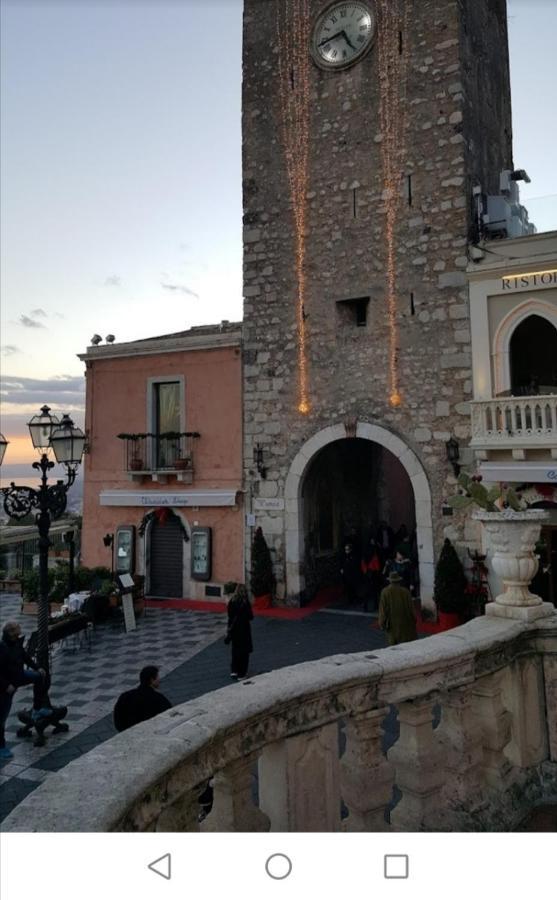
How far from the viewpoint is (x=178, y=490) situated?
1513 cm

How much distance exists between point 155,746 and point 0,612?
1404 centimetres

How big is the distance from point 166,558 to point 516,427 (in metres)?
8.87

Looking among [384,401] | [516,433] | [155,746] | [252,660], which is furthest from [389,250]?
[155,746]

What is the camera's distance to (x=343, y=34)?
Result: 13.9m

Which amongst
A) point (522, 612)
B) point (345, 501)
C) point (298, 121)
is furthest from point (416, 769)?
point (298, 121)

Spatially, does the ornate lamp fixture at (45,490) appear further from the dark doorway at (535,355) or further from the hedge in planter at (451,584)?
the dark doorway at (535,355)

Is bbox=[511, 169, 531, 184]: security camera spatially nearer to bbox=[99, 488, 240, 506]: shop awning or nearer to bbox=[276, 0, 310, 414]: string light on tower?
bbox=[276, 0, 310, 414]: string light on tower

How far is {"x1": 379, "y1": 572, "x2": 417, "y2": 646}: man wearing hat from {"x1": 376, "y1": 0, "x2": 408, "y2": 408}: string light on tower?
232 inches

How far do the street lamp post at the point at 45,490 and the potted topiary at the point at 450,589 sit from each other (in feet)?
23.5

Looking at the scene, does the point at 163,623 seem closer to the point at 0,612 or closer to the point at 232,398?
the point at 0,612

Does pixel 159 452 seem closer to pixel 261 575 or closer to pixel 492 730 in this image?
pixel 261 575

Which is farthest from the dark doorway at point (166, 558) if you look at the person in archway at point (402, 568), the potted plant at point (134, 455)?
the person in archway at point (402, 568)

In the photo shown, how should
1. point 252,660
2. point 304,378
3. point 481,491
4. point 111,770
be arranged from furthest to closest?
point 304,378
point 252,660
point 481,491
point 111,770

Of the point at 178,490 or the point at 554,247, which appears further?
the point at 178,490
